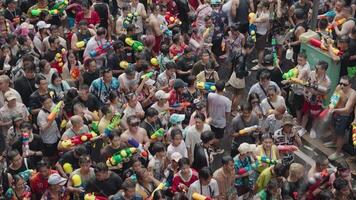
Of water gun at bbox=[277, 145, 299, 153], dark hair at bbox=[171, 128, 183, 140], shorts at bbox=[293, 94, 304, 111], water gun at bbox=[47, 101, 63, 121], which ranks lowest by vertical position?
shorts at bbox=[293, 94, 304, 111]

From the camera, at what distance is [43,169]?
950cm

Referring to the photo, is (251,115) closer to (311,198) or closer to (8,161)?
(311,198)

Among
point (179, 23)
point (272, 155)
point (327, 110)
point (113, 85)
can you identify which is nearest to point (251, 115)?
point (272, 155)

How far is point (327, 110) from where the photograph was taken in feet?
38.8

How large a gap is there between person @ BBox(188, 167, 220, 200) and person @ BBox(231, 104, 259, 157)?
57.0 inches

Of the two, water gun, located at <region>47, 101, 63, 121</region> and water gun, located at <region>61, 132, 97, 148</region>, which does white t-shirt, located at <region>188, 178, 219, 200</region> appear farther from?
water gun, located at <region>47, 101, 63, 121</region>

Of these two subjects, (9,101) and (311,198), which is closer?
(311,198)

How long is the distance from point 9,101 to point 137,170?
277 cm

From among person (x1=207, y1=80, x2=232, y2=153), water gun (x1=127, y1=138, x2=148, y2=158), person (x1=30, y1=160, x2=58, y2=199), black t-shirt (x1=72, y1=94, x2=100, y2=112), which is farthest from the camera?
person (x1=207, y1=80, x2=232, y2=153)

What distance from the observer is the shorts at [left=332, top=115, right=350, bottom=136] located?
11461 mm

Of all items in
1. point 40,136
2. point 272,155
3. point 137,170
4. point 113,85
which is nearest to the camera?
point 137,170

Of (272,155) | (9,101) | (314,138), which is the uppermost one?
(9,101)

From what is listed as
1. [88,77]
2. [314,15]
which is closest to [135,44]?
[88,77]

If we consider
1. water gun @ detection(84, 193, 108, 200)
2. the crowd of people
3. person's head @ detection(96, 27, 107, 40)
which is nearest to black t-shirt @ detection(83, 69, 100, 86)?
the crowd of people
